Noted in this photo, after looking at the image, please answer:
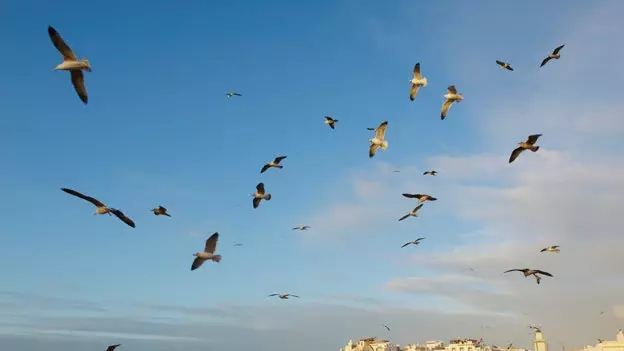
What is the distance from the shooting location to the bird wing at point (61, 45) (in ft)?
66.0

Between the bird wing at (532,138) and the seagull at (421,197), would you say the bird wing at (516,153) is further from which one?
the seagull at (421,197)

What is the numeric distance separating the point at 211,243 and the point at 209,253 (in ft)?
1.35

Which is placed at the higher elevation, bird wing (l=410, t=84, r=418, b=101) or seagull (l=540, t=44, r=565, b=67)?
seagull (l=540, t=44, r=565, b=67)

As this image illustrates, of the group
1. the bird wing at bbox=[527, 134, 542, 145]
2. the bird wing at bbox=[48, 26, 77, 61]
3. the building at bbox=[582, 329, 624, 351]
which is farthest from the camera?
the building at bbox=[582, 329, 624, 351]

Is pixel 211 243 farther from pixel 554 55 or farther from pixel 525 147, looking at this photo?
pixel 554 55

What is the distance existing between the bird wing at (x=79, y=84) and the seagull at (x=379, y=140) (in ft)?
45.7

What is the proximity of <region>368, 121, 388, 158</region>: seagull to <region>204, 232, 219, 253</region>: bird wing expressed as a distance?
9179 millimetres

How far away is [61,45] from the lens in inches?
799

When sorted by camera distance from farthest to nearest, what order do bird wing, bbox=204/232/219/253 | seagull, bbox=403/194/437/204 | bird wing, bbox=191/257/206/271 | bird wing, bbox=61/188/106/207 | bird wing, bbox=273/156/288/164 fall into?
bird wing, bbox=273/156/288/164 → seagull, bbox=403/194/437/204 → bird wing, bbox=204/232/219/253 → bird wing, bbox=191/257/206/271 → bird wing, bbox=61/188/106/207

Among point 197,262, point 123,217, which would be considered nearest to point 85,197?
→ point 123,217

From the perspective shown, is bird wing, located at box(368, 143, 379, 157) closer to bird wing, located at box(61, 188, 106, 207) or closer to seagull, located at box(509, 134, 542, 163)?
seagull, located at box(509, 134, 542, 163)

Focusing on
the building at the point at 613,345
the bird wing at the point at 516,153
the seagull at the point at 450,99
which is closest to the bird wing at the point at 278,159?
the seagull at the point at 450,99

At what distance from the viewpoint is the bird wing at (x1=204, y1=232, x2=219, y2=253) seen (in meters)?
24.4

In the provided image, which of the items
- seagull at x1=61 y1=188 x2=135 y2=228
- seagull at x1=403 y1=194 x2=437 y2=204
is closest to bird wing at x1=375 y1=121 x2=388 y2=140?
seagull at x1=403 y1=194 x2=437 y2=204
